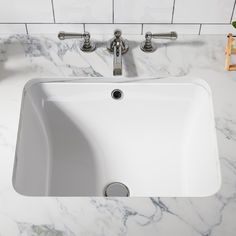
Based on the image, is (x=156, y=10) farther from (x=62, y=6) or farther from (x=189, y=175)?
(x=189, y=175)

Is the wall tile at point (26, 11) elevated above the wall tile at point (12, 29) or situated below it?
above

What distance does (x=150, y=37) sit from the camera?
118 cm

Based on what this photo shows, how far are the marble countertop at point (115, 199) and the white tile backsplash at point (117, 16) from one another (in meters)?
0.03

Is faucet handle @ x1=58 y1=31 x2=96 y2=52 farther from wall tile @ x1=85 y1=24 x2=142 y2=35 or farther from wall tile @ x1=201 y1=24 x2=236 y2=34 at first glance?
wall tile @ x1=201 y1=24 x2=236 y2=34

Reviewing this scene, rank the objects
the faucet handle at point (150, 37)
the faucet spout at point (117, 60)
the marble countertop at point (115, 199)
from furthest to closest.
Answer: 1. the faucet handle at point (150, 37)
2. the faucet spout at point (117, 60)
3. the marble countertop at point (115, 199)

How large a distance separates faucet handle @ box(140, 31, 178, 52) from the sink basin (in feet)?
0.38

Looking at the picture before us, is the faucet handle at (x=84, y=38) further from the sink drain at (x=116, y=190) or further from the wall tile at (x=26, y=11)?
the sink drain at (x=116, y=190)

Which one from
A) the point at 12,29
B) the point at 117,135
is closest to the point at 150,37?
the point at 117,135

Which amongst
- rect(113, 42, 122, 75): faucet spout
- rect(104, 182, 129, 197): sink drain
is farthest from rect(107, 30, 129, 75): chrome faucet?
rect(104, 182, 129, 197): sink drain

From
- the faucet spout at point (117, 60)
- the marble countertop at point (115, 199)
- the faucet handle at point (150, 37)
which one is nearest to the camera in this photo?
the marble countertop at point (115, 199)

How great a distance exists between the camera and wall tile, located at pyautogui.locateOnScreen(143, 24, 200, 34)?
125 centimetres

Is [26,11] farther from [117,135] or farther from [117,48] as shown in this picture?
[117,135]

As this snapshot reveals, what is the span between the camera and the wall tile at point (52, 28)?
1248mm

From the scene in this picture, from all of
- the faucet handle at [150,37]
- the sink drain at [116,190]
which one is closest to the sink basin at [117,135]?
the sink drain at [116,190]
